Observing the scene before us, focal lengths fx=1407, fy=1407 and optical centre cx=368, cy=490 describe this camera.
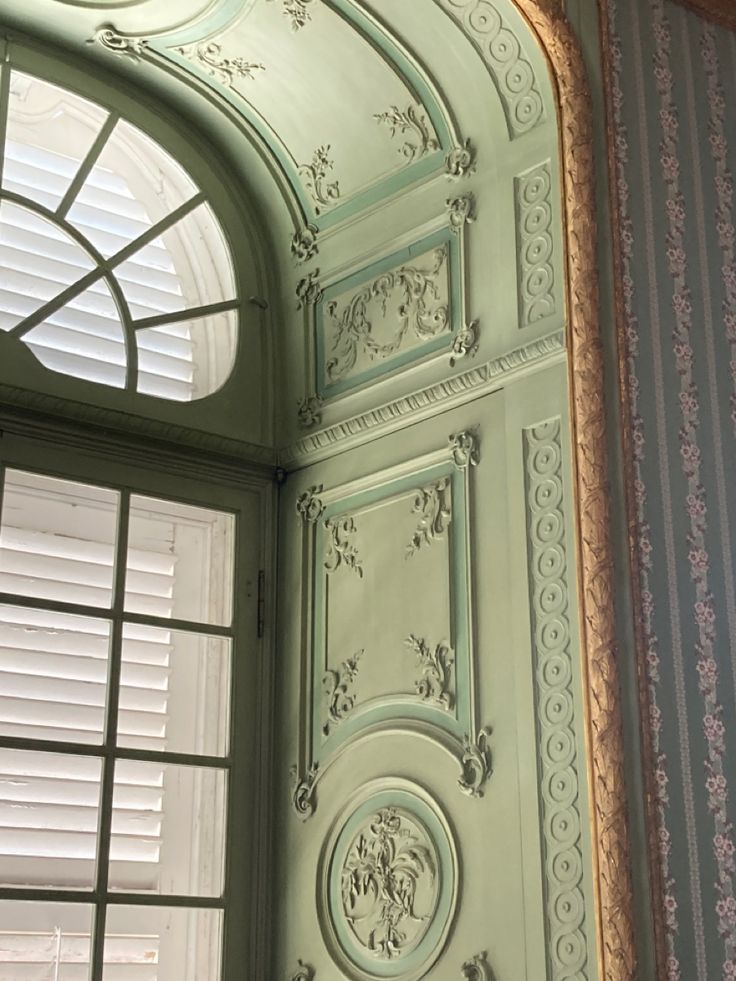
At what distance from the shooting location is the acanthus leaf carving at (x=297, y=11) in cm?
300

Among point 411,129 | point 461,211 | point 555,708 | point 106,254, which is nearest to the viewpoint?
point 555,708

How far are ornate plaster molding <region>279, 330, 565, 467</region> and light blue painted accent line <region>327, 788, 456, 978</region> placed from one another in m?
0.79

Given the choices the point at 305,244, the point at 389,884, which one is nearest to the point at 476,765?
the point at 389,884

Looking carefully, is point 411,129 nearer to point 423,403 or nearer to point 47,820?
point 423,403

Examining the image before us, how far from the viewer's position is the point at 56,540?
2.97 meters

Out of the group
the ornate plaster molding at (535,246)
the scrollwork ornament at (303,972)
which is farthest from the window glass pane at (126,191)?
the scrollwork ornament at (303,972)

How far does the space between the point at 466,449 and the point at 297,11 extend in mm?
1020

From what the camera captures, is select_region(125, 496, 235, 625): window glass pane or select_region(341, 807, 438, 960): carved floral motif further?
select_region(125, 496, 235, 625): window glass pane

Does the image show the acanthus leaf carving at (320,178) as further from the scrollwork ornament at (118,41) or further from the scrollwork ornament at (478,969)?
the scrollwork ornament at (478,969)

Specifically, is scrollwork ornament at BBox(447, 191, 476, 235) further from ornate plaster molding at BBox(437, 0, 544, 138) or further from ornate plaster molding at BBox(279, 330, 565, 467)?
ornate plaster molding at BBox(279, 330, 565, 467)

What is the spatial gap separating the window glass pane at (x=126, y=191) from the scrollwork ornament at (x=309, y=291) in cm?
34

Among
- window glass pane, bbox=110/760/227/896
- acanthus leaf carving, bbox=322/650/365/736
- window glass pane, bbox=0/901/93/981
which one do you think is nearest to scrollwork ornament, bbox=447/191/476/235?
acanthus leaf carving, bbox=322/650/365/736

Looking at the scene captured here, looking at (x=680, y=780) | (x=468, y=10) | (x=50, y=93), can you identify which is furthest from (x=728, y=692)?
(x=50, y=93)

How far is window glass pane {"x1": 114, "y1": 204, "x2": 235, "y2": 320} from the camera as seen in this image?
128 inches
